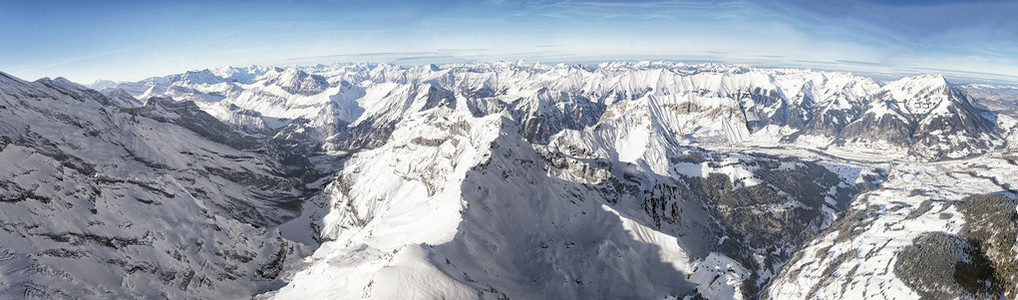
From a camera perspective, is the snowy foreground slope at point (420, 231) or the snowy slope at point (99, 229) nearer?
the snowy slope at point (99, 229)

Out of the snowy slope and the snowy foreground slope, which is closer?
the snowy slope

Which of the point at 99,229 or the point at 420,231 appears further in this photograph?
the point at 420,231

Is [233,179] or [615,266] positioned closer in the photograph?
[615,266]

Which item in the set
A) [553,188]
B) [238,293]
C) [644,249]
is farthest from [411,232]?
[644,249]

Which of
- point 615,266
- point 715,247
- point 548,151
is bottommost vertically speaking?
point 715,247

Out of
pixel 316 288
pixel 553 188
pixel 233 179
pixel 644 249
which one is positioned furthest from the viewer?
pixel 233 179

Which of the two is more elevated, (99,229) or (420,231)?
(99,229)

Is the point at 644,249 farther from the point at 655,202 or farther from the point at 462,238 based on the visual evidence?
the point at 462,238

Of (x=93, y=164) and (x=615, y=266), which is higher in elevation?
(x=93, y=164)

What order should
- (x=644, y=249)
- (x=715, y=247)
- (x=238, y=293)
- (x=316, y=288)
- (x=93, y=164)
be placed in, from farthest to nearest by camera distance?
1. (x=715, y=247)
2. (x=93, y=164)
3. (x=644, y=249)
4. (x=238, y=293)
5. (x=316, y=288)
